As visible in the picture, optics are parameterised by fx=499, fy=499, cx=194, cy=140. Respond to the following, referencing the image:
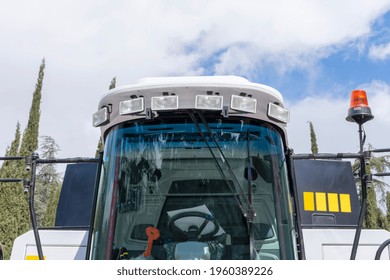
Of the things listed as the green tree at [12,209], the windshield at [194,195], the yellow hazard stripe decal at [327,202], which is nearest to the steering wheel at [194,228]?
the windshield at [194,195]

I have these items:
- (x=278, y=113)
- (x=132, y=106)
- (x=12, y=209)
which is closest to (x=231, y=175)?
(x=278, y=113)

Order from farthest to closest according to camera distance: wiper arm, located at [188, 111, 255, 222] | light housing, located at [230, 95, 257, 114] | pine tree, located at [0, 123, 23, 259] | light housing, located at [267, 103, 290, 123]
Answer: pine tree, located at [0, 123, 23, 259] → light housing, located at [267, 103, 290, 123] → light housing, located at [230, 95, 257, 114] → wiper arm, located at [188, 111, 255, 222]

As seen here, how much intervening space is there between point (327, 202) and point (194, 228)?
219cm

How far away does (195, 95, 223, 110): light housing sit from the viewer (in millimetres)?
3213

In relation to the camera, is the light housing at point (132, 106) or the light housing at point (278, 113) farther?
the light housing at point (278, 113)

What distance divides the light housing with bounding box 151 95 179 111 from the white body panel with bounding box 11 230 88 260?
1944mm

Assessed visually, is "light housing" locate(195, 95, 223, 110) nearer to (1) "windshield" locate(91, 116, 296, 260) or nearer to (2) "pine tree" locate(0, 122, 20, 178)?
(1) "windshield" locate(91, 116, 296, 260)

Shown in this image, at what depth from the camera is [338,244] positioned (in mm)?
4477

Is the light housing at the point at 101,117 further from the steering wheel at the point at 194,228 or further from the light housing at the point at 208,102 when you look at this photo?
the steering wheel at the point at 194,228

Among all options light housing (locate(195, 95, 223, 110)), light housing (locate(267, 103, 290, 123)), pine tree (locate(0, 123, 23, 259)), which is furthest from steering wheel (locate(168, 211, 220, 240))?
pine tree (locate(0, 123, 23, 259))

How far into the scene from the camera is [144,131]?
3.38 metres

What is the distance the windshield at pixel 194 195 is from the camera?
3150 mm

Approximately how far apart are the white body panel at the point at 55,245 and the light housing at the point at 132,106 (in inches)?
71.2
